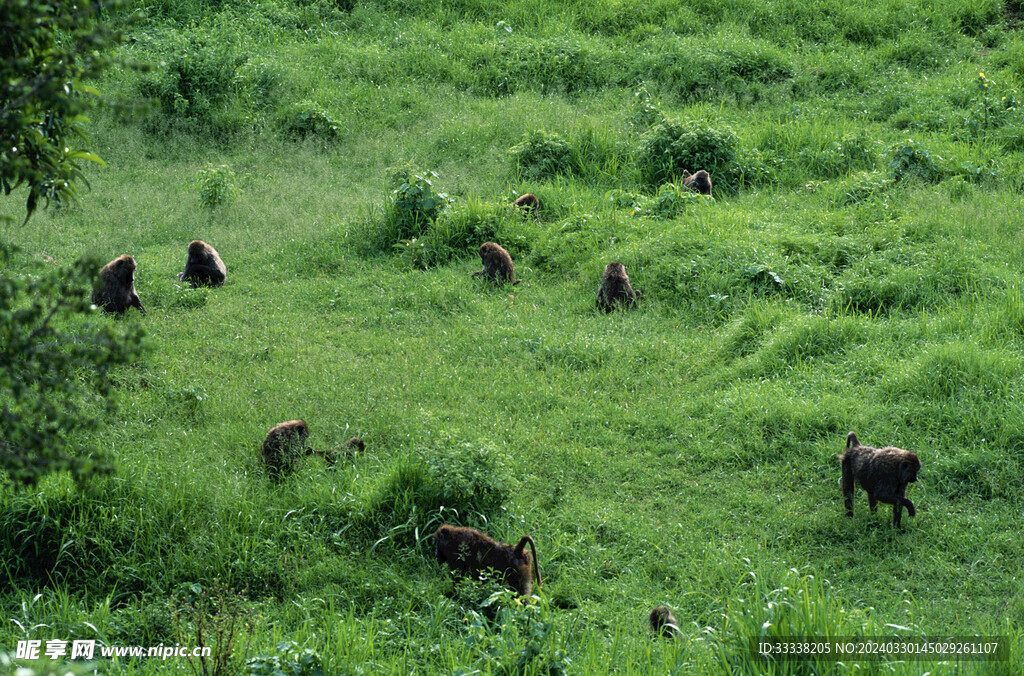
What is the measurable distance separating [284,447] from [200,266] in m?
4.52

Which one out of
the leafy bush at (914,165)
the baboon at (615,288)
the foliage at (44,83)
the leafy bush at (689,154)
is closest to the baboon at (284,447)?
the foliage at (44,83)

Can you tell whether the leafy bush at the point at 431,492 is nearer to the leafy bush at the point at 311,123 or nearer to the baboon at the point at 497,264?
the baboon at the point at 497,264

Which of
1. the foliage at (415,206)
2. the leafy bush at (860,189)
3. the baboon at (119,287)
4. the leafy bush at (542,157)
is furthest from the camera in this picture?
the leafy bush at (542,157)

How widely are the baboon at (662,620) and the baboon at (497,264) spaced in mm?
5628

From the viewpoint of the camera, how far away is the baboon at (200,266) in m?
10.4

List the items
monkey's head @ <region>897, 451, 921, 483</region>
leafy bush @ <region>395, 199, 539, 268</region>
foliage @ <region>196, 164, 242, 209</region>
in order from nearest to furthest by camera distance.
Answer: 1. monkey's head @ <region>897, 451, 921, 483</region>
2. leafy bush @ <region>395, 199, 539, 268</region>
3. foliage @ <region>196, 164, 242, 209</region>

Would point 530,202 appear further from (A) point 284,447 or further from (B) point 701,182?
(A) point 284,447

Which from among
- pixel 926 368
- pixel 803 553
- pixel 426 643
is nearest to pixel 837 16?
pixel 926 368

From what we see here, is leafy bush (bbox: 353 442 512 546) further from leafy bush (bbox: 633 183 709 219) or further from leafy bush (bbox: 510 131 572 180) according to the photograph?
leafy bush (bbox: 510 131 572 180)

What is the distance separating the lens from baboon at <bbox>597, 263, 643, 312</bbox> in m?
9.59

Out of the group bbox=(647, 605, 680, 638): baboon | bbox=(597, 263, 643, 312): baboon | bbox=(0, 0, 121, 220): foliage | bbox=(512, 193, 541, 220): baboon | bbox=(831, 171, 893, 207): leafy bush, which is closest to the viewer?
bbox=(0, 0, 121, 220): foliage

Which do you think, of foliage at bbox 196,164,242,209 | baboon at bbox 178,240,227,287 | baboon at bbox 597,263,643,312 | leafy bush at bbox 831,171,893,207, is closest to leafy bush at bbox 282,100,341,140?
foliage at bbox 196,164,242,209

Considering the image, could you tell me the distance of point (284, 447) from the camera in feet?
21.7

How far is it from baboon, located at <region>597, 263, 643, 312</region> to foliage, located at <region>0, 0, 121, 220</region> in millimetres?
6216
